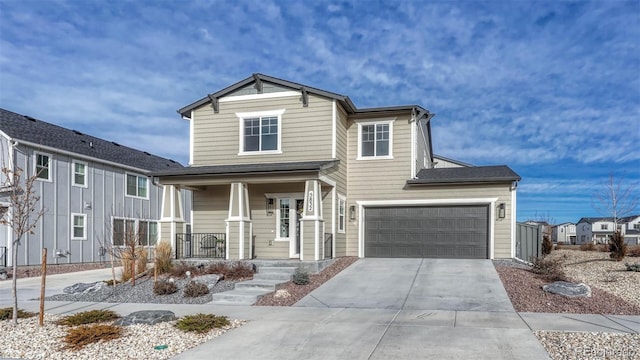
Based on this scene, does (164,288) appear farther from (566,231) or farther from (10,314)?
(566,231)

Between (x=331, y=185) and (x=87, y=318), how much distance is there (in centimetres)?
874

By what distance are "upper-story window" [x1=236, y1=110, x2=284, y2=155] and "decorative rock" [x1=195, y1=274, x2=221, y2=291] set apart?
535cm

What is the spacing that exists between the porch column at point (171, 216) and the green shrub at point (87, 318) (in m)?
6.58

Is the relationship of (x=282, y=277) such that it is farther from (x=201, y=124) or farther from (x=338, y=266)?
(x=201, y=124)

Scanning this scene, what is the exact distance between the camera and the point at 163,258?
15.1m

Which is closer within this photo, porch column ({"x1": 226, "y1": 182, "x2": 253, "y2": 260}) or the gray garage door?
porch column ({"x1": 226, "y1": 182, "x2": 253, "y2": 260})

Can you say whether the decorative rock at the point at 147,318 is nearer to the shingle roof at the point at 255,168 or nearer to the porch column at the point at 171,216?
the shingle roof at the point at 255,168

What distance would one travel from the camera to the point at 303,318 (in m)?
9.52

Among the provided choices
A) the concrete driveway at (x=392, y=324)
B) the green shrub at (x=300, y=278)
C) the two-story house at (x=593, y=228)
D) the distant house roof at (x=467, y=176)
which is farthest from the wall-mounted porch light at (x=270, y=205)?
the two-story house at (x=593, y=228)

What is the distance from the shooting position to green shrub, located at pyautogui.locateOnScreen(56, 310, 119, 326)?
916 cm

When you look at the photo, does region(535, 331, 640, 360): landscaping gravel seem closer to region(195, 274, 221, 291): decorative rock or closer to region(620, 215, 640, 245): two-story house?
region(195, 274, 221, 291): decorative rock

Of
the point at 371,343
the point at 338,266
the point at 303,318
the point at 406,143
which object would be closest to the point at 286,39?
the point at 406,143

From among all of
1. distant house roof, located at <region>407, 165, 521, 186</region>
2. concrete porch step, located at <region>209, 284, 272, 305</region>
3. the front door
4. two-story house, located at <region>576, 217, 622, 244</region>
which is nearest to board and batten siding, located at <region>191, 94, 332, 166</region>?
the front door

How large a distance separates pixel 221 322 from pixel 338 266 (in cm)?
719
